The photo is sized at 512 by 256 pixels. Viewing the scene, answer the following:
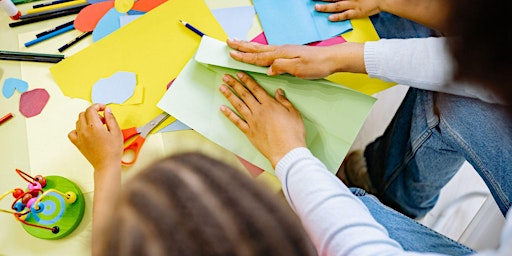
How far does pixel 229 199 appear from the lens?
1.30ft

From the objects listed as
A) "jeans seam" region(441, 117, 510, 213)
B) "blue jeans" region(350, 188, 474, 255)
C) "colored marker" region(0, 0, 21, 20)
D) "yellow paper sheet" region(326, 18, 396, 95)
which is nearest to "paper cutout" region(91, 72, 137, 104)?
"colored marker" region(0, 0, 21, 20)

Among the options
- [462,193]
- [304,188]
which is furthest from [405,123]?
[462,193]

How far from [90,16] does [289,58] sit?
14.4 inches

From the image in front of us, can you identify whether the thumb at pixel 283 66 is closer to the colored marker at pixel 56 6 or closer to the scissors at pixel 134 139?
the scissors at pixel 134 139

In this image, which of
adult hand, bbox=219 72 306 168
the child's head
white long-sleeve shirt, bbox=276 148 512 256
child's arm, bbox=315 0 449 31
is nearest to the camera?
the child's head

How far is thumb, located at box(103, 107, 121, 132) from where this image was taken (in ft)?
2.10

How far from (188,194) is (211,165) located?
Result: 0.06 metres

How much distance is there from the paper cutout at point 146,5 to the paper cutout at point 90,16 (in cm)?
5

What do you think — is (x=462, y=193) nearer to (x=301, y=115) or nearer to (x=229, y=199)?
(x=301, y=115)

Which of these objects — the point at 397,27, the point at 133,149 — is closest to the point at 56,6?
the point at 133,149

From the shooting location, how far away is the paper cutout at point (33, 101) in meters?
0.67

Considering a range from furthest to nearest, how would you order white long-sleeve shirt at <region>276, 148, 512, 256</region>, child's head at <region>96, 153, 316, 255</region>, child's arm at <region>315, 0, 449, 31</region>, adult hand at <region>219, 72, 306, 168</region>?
child's arm at <region>315, 0, 449, 31</region>
adult hand at <region>219, 72, 306, 168</region>
white long-sleeve shirt at <region>276, 148, 512, 256</region>
child's head at <region>96, 153, 316, 255</region>

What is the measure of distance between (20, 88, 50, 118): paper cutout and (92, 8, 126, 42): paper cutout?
5.0 inches

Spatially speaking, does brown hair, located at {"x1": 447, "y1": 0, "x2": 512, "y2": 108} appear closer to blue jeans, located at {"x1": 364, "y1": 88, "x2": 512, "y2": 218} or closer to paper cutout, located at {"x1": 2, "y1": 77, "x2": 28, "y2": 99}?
blue jeans, located at {"x1": 364, "y1": 88, "x2": 512, "y2": 218}
